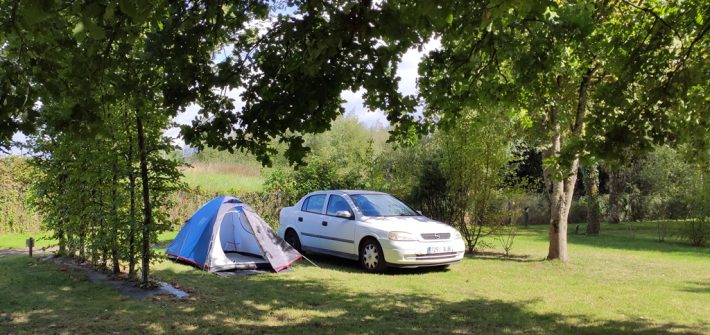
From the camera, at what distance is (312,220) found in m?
11.3

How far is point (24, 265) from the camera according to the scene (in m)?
9.70

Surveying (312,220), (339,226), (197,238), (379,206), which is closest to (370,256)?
(339,226)

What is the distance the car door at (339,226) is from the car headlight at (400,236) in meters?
0.94

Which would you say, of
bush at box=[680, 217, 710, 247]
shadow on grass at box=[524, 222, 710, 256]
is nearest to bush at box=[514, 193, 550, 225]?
shadow on grass at box=[524, 222, 710, 256]

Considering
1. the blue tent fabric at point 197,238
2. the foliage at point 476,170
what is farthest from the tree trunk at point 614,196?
Answer: the blue tent fabric at point 197,238

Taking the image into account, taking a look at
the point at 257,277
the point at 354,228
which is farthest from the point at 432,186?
the point at 257,277

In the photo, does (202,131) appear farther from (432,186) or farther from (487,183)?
(432,186)

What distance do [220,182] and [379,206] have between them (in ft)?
39.1

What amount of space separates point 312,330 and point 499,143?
8298 millimetres

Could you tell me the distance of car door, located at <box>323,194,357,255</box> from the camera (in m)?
10.4

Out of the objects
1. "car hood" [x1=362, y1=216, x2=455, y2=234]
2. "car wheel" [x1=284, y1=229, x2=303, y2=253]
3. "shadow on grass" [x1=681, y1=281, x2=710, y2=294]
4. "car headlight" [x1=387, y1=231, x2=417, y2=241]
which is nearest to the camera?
"shadow on grass" [x1=681, y1=281, x2=710, y2=294]

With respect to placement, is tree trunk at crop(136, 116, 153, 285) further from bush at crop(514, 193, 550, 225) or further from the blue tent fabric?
Answer: bush at crop(514, 193, 550, 225)

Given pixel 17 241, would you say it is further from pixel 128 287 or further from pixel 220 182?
pixel 220 182

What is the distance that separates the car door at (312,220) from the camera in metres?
11.2
